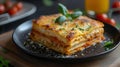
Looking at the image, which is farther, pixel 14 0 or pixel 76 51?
pixel 14 0

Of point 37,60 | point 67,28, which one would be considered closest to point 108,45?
point 67,28

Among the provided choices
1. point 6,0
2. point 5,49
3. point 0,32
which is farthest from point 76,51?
point 6,0

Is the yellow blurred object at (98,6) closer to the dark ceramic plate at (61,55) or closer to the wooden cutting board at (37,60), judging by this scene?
the dark ceramic plate at (61,55)

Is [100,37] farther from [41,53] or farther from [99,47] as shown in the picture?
[41,53]

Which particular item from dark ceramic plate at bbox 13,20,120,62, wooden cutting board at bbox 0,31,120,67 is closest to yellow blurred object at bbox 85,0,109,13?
dark ceramic plate at bbox 13,20,120,62

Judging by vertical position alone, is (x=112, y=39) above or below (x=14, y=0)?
above

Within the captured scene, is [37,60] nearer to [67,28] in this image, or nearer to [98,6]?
[67,28]
